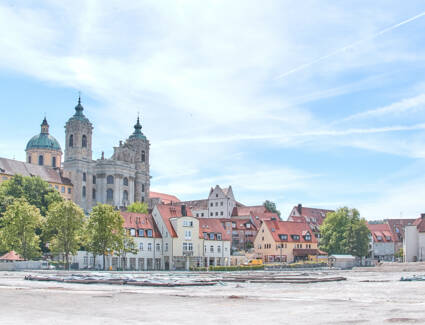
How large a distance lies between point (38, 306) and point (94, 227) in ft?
199

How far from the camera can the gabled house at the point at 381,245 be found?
513 feet

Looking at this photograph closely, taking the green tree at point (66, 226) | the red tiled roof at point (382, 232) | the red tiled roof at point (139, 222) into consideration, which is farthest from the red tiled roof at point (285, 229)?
the green tree at point (66, 226)

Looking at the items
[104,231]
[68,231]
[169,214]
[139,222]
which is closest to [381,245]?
[169,214]

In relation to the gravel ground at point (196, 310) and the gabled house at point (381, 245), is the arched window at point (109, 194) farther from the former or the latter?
the gravel ground at point (196, 310)

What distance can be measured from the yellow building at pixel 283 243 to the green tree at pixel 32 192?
45218 mm

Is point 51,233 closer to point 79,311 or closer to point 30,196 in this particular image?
point 30,196

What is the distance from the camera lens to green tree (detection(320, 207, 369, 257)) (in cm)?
12225

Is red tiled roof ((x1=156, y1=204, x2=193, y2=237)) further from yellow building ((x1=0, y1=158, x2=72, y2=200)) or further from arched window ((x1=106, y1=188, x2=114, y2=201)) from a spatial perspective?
arched window ((x1=106, y1=188, x2=114, y2=201))

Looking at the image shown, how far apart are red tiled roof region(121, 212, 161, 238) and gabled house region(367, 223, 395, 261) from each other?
73265 millimetres

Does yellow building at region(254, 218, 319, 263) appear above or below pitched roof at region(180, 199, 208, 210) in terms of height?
below

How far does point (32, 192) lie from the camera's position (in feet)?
401

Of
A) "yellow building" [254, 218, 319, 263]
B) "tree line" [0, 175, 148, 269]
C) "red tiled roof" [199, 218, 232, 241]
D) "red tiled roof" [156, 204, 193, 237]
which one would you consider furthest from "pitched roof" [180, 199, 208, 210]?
"tree line" [0, 175, 148, 269]

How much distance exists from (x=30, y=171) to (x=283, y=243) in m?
84.2

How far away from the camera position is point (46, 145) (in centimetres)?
19838
